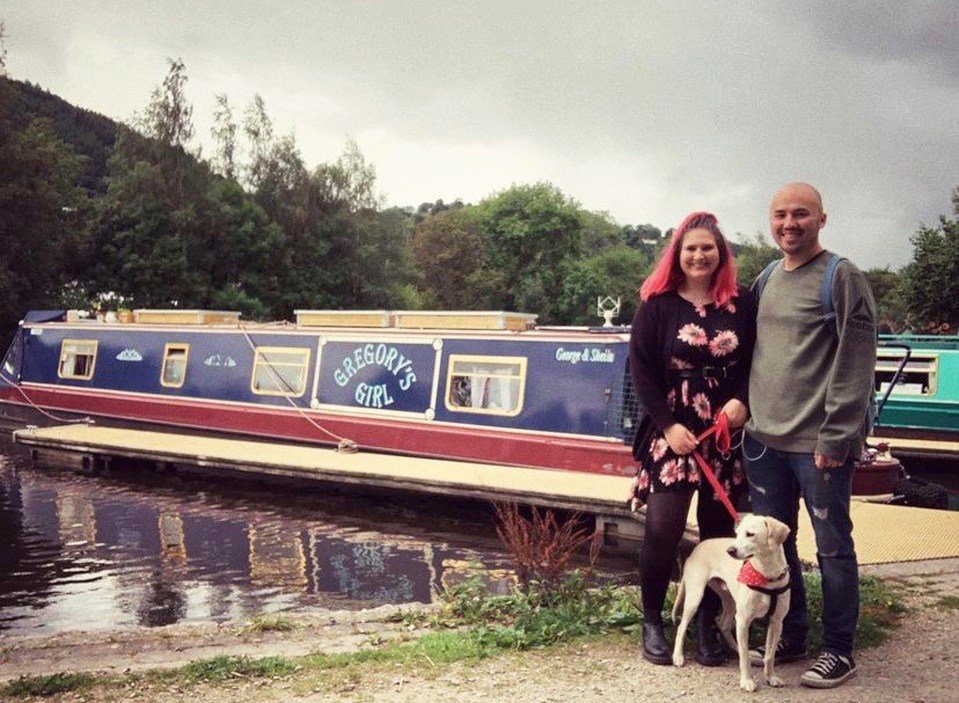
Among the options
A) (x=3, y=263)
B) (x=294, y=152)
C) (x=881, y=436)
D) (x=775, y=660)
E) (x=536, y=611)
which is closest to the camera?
(x=775, y=660)

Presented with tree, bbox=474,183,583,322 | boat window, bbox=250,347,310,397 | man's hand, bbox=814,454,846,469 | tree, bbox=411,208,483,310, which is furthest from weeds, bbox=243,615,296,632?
tree, bbox=411,208,483,310

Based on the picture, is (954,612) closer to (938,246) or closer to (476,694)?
(476,694)

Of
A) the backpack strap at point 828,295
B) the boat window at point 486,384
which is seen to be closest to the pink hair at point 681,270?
the backpack strap at point 828,295

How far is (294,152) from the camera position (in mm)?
37625

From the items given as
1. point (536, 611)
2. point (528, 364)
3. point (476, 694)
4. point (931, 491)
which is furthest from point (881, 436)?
point (476, 694)

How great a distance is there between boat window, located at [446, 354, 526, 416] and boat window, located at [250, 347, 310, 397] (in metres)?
2.84

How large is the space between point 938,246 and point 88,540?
2559cm

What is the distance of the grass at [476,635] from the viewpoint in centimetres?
433

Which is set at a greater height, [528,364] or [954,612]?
[528,364]

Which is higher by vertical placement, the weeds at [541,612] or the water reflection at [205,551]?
the weeds at [541,612]

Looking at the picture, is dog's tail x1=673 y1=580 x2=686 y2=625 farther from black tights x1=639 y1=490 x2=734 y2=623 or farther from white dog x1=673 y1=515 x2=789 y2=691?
white dog x1=673 y1=515 x2=789 y2=691

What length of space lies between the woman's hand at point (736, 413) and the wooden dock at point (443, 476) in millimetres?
2859

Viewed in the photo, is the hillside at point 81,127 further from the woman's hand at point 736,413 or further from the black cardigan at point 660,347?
the woman's hand at point 736,413

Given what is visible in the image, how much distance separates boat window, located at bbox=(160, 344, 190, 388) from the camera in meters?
15.8
